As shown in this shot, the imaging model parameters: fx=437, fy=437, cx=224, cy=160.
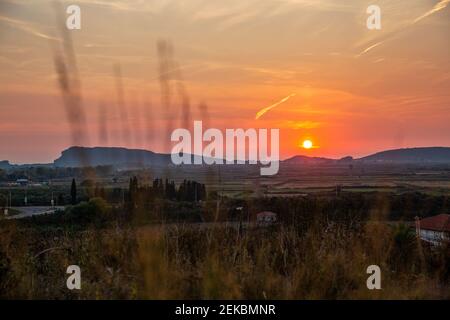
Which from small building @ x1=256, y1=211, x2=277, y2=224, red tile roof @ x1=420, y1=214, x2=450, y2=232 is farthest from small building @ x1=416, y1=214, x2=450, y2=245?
small building @ x1=256, y1=211, x2=277, y2=224

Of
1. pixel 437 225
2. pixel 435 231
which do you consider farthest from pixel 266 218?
pixel 437 225

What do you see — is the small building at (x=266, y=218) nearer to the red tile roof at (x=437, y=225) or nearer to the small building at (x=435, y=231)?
the small building at (x=435, y=231)

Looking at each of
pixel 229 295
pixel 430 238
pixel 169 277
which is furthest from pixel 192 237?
pixel 430 238

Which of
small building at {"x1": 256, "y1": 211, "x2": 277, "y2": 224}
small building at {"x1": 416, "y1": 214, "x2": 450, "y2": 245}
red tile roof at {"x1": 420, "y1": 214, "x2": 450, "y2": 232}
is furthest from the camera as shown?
small building at {"x1": 256, "y1": 211, "x2": 277, "y2": 224}

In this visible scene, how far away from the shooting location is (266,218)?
20.3 feet

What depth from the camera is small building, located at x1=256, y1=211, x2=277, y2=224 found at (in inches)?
237

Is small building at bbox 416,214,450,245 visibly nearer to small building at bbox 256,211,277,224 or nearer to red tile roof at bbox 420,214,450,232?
red tile roof at bbox 420,214,450,232

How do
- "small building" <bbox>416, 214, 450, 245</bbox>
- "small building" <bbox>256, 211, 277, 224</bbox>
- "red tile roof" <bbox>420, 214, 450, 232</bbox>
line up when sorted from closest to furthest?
"small building" <bbox>416, 214, 450, 245</bbox>, "red tile roof" <bbox>420, 214, 450, 232</bbox>, "small building" <bbox>256, 211, 277, 224</bbox>

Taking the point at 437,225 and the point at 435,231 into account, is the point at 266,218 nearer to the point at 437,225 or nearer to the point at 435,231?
the point at 435,231

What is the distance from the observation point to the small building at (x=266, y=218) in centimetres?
602

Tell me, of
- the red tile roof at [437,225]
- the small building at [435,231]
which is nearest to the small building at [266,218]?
the small building at [435,231]

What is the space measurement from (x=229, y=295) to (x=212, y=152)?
1796mm

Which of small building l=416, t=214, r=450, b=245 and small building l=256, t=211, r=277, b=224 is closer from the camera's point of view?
small building l=416, t=214, r=450, b=245
